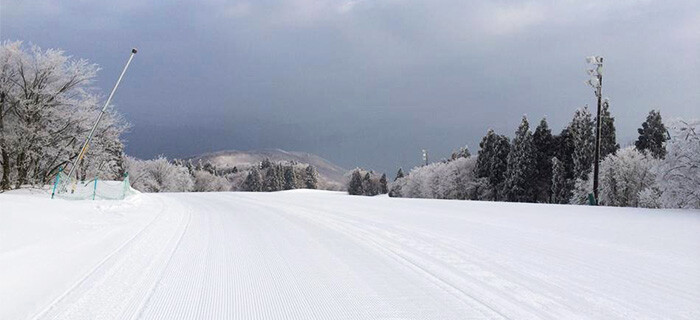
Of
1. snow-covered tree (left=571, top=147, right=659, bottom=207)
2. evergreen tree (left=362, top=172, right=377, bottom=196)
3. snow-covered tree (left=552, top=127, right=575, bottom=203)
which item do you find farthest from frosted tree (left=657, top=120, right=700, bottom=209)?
evergreen tree (left=362, top=172, right=377, bottom=196)

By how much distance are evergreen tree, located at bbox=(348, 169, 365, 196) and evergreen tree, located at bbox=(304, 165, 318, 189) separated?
39181 millimetres

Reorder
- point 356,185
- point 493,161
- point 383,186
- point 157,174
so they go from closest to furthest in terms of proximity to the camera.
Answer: point 493,161, point 157,174, point 356,185, point 383,186

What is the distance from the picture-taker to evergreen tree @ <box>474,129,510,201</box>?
7462cm

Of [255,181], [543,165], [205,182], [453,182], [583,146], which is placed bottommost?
[205,182]

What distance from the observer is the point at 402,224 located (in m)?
13.5

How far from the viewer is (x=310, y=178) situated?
188 meters

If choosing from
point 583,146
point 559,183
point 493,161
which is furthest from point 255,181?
point 583,146

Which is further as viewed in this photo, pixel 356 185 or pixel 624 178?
pixel 356 185

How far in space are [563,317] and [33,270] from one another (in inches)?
279

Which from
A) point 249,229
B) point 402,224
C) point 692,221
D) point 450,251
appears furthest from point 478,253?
point 692,221

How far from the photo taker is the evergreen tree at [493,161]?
2938 inches

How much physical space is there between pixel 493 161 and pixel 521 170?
7.53 meters

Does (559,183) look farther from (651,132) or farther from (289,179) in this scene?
(289,179)

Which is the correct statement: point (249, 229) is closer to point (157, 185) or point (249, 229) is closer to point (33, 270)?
point (33, 270)
